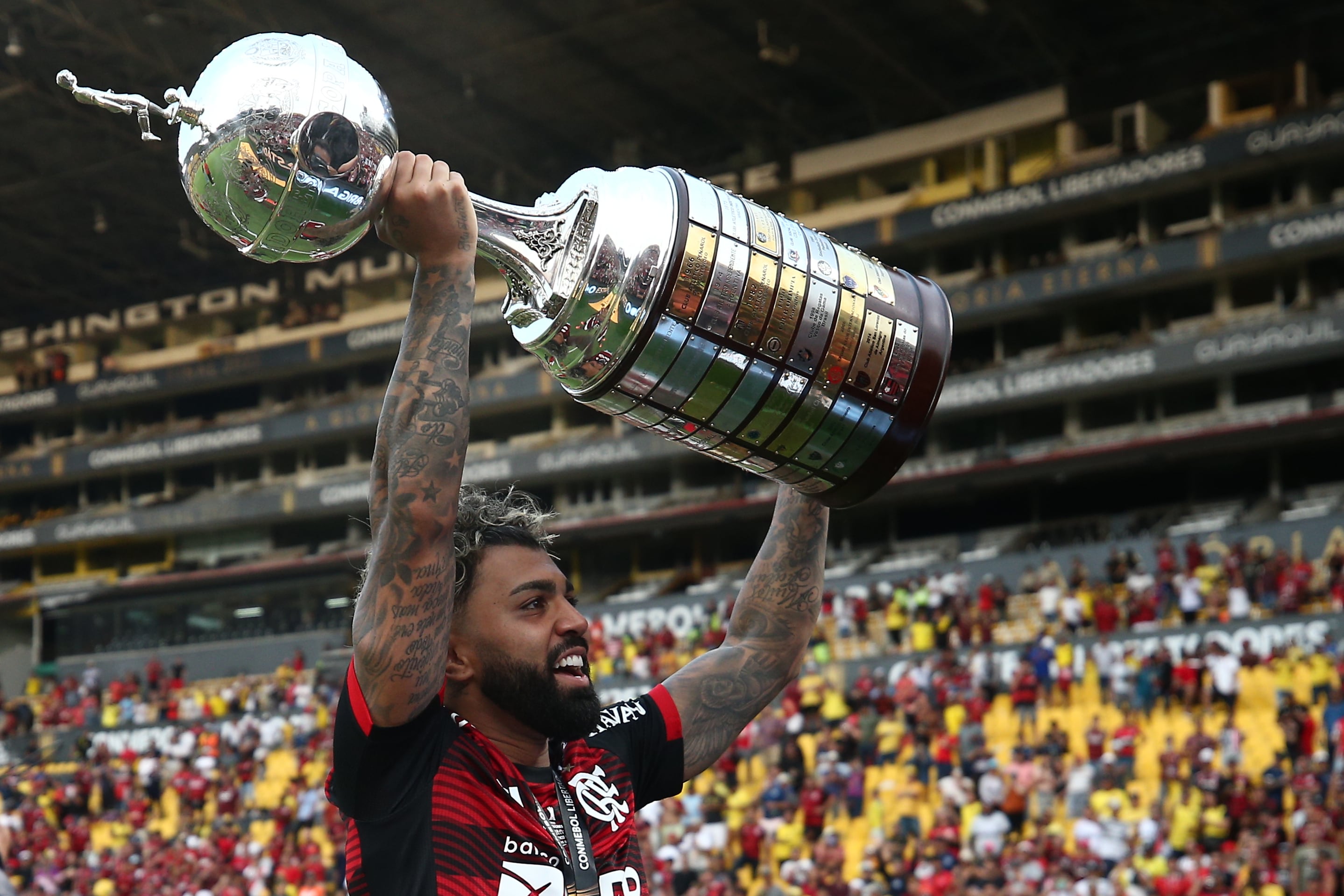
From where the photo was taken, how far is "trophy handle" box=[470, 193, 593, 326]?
2551 millimetres

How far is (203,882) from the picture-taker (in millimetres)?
18172

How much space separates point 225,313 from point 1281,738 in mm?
31714

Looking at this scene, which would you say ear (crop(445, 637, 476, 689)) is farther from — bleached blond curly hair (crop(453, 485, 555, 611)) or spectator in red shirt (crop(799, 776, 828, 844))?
spectator in red shirt (crop(799, 776, 828, 844))

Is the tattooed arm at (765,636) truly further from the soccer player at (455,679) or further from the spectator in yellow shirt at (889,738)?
the spectator in yellow shirt at (889,738)

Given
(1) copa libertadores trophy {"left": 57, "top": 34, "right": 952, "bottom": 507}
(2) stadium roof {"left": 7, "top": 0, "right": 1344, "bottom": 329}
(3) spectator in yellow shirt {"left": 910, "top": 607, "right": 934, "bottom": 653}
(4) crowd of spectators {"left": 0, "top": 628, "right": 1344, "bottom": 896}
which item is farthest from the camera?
(2) stadium roof {"left": 7, "top": 0, "right": 1344, "bottom": 329}

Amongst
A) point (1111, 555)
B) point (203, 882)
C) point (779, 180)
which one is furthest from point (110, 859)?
point (779, 180)

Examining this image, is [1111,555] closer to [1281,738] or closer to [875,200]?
[1281,738]

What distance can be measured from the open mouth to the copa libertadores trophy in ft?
1.35

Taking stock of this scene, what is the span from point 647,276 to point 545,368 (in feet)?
0.82

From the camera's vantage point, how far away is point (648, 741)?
296cm

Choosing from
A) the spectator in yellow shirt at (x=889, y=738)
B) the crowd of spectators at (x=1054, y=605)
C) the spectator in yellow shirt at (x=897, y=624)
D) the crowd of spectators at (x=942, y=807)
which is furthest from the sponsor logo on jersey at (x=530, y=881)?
the spectator in yellow shirt at (x=897, y=624)

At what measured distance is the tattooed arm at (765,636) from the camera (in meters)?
3.09

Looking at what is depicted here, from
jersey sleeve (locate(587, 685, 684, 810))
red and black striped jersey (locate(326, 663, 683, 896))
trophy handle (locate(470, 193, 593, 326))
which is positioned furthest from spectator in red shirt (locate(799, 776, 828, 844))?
trophy handle (locate(470, 193, 593, 326))

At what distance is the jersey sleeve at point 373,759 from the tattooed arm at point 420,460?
0.09 feet
